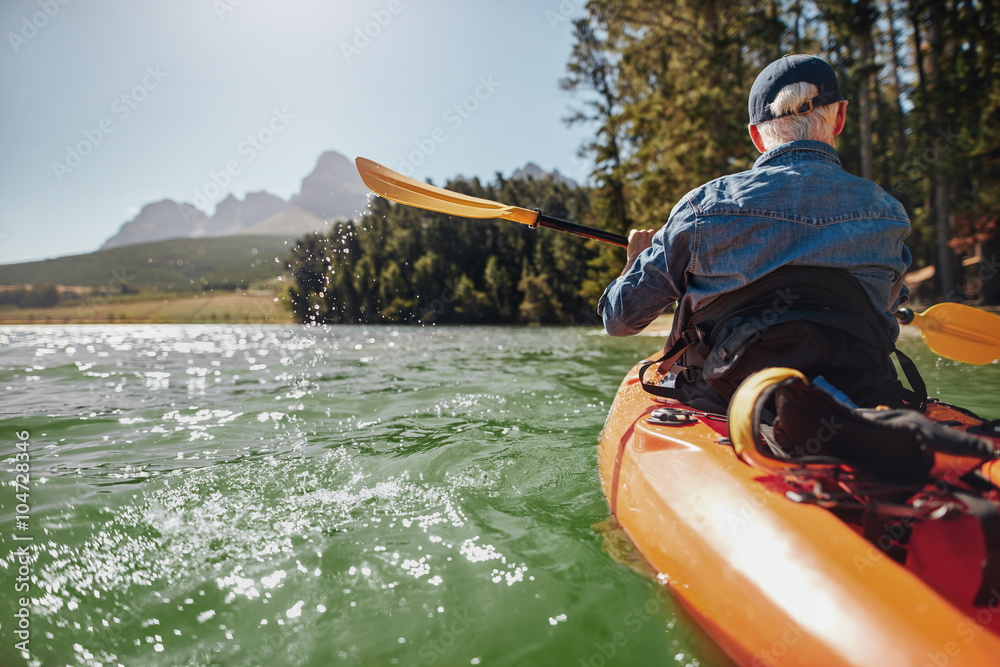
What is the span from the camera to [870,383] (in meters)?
1.66

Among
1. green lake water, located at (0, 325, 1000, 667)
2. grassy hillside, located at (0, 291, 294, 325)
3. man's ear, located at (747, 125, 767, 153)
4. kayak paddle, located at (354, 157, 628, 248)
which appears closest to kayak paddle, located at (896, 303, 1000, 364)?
man's ear, located at (747, 125, 767, 153)

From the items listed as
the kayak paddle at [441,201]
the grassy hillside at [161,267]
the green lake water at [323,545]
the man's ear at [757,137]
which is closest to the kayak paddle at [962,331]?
the man's ear at [757,137]

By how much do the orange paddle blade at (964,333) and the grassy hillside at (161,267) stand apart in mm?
89341

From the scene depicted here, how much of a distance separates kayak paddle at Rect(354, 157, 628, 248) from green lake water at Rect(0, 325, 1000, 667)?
1.64 m

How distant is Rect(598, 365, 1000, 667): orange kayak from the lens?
1.05 m

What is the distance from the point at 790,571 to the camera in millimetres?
1258

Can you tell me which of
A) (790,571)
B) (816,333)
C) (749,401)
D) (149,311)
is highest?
(149,311)

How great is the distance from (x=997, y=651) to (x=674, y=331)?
1.38 metres

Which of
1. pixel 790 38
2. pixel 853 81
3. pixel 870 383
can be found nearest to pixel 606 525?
pixel 870 383

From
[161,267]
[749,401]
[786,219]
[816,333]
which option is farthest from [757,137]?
[161,267]

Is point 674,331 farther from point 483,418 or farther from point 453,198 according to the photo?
point 483,418

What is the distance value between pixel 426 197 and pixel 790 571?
337 cm

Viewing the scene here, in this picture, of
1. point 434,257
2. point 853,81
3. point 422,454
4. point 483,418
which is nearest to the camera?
point 422,454

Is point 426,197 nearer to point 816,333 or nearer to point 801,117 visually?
point 801,117
